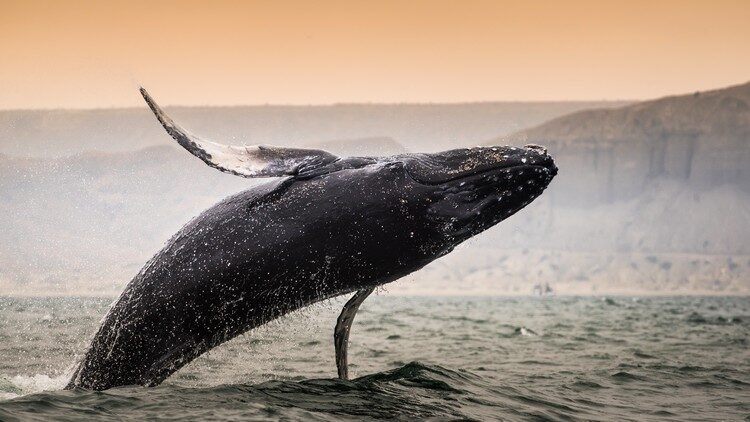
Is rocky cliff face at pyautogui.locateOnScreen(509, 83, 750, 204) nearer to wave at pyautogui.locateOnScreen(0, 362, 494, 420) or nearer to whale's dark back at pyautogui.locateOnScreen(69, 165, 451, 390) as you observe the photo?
wave at pyautogui.locateOnScreen(0, 362, 494, 420)

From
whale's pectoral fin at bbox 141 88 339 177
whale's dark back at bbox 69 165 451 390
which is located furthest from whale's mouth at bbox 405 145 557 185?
whale's pectoral fin at bbox 141 88 339 177

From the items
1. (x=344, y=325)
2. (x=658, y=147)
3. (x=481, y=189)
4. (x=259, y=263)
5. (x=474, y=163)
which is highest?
(x=658, y=147)

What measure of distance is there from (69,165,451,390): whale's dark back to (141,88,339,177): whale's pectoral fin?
17 centimetres

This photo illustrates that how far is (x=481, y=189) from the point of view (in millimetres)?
7387

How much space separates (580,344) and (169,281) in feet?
49.9

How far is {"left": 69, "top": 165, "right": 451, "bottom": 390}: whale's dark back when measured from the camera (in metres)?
7.43

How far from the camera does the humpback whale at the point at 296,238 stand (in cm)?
739

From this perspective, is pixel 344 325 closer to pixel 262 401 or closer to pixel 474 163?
pixel 262 401

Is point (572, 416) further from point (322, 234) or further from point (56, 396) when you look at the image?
point (56, 396)

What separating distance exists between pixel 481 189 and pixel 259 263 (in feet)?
6.38

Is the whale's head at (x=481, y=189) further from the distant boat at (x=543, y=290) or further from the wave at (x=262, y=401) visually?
the distant boat at (x=543, y=290)

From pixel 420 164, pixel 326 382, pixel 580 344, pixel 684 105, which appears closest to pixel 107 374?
pixel 326 382

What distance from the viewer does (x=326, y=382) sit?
896 centimetres

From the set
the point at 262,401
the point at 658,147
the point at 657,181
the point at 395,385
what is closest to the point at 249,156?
the point at 262,401
